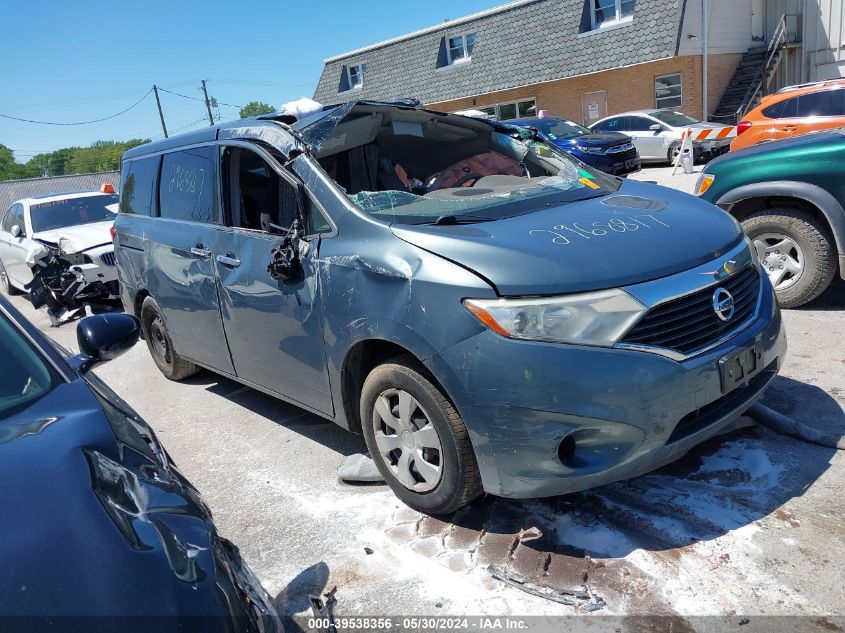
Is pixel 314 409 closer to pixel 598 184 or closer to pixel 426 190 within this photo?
pixel 426 190

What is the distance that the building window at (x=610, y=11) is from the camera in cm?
2319

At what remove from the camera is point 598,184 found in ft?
13.4

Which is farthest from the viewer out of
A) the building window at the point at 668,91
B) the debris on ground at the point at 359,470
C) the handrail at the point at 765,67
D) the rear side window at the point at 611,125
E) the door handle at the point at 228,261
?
the building window at the point at 668,91

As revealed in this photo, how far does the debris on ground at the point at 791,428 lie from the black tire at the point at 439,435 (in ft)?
5.64

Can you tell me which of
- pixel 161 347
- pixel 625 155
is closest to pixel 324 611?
pixel 161 347

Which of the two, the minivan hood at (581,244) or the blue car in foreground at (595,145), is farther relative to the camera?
the blue car in foreground at (595,145)

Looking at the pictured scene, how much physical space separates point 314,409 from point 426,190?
1.48m

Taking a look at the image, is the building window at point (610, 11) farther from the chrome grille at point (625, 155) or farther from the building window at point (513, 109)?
the chrome grille at point (625, 155)

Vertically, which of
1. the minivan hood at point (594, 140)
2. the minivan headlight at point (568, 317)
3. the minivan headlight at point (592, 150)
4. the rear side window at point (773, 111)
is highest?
the rear side window at point (773, 111)

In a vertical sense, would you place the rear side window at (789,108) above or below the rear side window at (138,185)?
above

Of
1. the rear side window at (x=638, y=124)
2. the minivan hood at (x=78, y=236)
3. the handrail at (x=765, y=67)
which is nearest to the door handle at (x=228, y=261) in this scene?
the minivan hood at (x=78, y=236)

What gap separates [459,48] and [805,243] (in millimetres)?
25337

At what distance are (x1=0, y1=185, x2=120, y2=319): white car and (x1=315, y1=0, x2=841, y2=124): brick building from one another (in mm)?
17916

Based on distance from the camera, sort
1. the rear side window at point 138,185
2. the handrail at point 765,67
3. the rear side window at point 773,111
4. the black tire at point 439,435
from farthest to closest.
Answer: the handrail at point 765,67
the rear side window at point 773,111
the rear side window at point 138,185
the black tire at point 439,435
